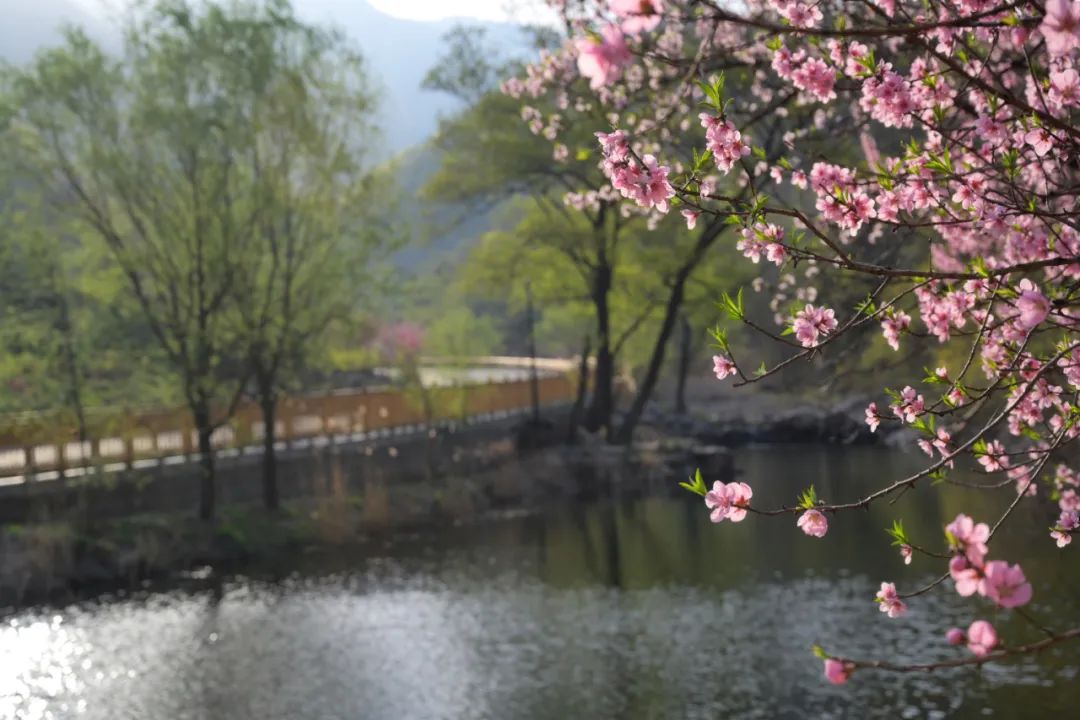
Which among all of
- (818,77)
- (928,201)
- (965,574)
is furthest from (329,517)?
(965,574)

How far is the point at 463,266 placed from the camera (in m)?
39.3

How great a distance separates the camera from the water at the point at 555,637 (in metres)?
13.7

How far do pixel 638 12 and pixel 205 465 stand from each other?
961 inches

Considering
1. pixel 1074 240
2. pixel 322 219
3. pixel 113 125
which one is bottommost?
pixel 1074 240

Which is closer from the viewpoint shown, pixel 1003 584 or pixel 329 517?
pixel 1003 584

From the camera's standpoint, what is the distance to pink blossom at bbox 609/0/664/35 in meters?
3.21

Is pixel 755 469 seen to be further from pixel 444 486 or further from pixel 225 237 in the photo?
pixel 225 237

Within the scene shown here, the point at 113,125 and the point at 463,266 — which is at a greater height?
the point at 113,125

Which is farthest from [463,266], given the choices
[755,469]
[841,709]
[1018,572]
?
[1018,572]

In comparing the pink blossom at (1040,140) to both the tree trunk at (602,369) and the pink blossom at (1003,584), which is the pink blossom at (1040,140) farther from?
the tree trunk at (602,369)

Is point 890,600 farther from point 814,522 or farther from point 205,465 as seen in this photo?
point 205,465

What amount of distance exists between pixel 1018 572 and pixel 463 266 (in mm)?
36292

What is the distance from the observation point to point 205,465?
26.2 metres

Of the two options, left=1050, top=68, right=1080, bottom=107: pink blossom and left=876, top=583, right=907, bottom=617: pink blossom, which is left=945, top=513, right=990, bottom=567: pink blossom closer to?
left=876, top=583, right=907, bottom=617: pink blossom
